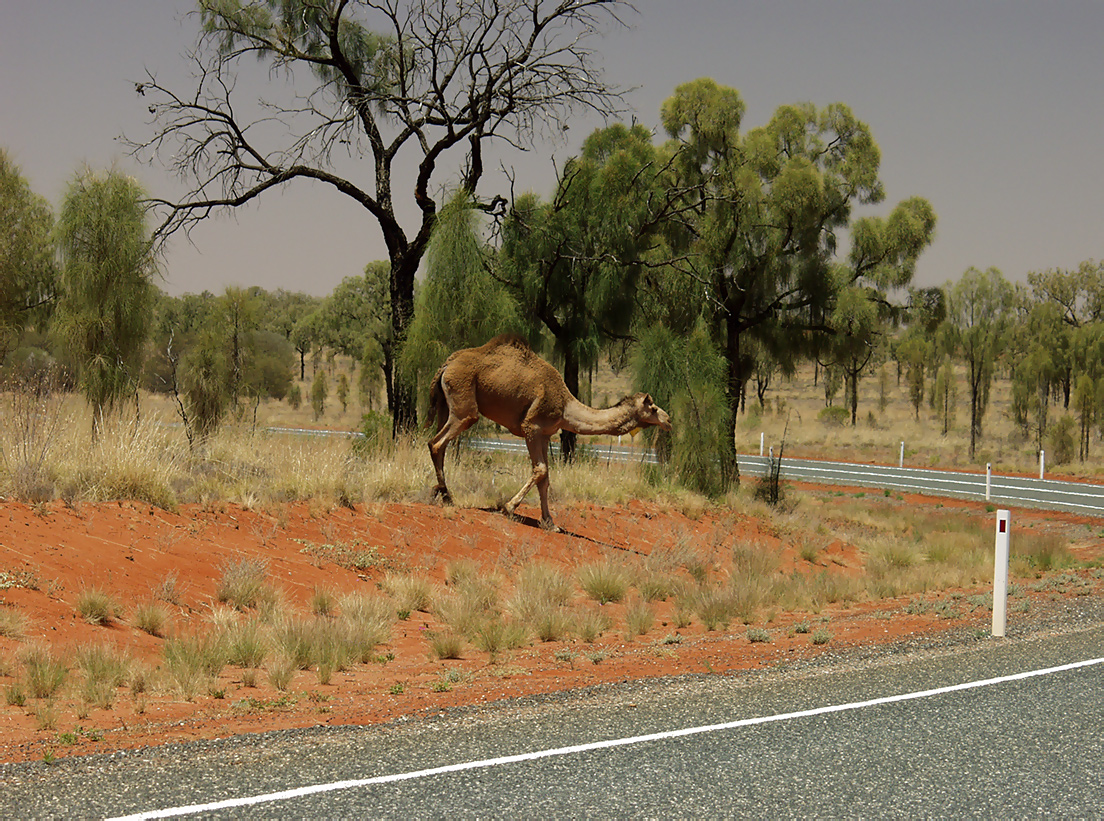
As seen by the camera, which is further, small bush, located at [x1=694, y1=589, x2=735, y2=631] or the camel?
the camel

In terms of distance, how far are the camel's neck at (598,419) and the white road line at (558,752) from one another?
301 inches

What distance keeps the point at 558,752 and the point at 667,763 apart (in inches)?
25.1

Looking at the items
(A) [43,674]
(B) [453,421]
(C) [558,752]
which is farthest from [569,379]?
(C) [558,752]

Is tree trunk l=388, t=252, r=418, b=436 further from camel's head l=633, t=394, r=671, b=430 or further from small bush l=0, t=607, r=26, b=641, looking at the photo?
small bush l=0, t=607, r=26, b=641

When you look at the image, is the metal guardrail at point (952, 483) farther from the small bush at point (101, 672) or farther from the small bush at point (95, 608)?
the small bush at point (101, 672)

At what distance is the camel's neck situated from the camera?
14.8 m

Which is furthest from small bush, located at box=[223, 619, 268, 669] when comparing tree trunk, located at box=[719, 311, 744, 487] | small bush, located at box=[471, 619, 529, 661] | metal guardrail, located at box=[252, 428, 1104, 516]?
tree trunk, located at box=[719, 311, 744, 487]

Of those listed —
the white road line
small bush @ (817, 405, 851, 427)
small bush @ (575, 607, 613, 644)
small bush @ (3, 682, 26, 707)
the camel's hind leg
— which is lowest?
small bush @ (575, 607, 613, 644)

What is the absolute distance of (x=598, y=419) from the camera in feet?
49.3

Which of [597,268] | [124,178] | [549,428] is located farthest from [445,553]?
[124,178]

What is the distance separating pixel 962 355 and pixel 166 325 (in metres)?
40.5

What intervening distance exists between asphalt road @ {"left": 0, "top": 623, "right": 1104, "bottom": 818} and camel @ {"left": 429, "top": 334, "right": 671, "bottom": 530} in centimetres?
760

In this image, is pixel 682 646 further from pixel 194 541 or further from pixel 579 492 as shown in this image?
pixel 579 492

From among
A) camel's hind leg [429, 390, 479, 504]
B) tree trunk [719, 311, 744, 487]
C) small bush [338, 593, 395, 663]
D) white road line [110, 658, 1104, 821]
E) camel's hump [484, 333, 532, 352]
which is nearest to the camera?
white road line [110, 658, 1104, 821]
